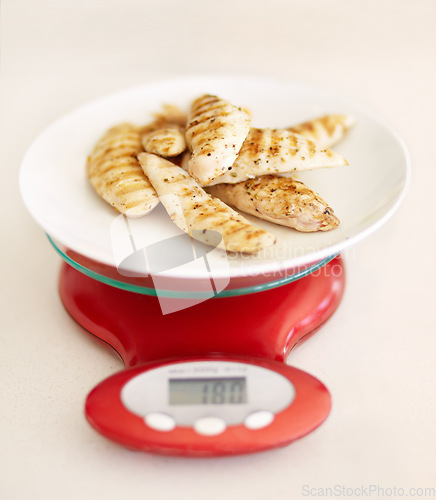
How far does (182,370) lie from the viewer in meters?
1.33

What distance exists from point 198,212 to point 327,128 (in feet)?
1.85

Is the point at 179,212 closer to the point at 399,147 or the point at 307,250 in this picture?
the point at 307,250

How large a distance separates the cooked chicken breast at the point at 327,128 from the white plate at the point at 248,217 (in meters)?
0.03

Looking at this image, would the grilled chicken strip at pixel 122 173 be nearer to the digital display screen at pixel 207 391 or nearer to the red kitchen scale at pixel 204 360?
the red kitchen scale at pixel 204 360

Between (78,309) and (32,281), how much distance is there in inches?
12.8

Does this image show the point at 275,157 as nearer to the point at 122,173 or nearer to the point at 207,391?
the point at 122,173

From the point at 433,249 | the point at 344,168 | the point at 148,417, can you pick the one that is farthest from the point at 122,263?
the point at 433,249

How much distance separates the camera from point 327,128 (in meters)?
1.84

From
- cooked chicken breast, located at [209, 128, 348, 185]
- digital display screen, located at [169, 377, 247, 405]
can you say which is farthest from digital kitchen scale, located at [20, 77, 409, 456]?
cooked chicken breast, located at [209, 128, 348, 185]

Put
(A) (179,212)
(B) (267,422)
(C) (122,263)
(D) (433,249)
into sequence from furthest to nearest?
(D) (433,249), (A) (179,212), (C) (122,263), (B) (267,422)

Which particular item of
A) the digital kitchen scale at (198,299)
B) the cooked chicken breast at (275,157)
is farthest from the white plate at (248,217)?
the cooked chicken breast at (275,157)

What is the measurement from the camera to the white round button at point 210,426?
1.22 meters

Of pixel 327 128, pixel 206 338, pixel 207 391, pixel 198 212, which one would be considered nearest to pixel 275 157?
pixel 198 212

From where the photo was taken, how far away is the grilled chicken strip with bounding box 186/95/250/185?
Result: 149 centimetres
